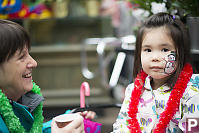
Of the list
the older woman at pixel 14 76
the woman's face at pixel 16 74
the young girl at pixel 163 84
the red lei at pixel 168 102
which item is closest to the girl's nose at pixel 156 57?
the young girl at pixel 163 84

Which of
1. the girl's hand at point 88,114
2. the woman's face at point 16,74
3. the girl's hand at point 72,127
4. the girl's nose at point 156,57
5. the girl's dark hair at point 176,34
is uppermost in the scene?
the girl's dark hair at point 176,34

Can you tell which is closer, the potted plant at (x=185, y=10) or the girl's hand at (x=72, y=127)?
the girl's hand at (x=72, y=127)

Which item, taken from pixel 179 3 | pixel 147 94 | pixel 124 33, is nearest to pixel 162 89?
pixel 147 94

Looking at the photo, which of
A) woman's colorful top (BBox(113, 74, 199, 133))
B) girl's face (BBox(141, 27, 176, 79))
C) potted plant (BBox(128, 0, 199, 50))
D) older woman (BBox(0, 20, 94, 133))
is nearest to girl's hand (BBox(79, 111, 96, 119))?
woman's colorful top (BBox(113, 74, 199, 133))

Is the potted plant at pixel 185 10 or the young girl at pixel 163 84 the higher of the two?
the potted plant at pixel 185 10

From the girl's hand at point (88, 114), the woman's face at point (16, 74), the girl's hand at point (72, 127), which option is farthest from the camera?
the girl's hand at point (88, 114)

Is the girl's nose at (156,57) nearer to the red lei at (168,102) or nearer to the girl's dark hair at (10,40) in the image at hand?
the red lei at (168,102)

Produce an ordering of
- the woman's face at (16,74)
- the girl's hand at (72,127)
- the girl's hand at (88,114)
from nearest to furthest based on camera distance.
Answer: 1. the girl's hand at (72,127)
2. the woman's face at (16,74)
3. the girl's hand at (88,114)

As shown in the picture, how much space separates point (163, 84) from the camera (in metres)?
1.31

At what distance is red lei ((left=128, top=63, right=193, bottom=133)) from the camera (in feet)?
3.93

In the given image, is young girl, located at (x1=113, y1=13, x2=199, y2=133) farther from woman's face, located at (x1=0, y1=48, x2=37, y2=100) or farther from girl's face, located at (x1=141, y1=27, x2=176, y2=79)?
woman's face, located at (x1=0, y1=48, x2=37, y2=100)

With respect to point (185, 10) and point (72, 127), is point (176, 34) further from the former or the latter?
point (72, 127)

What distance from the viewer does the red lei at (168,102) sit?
1.20m

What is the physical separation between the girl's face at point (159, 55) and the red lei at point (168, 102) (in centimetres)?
6
